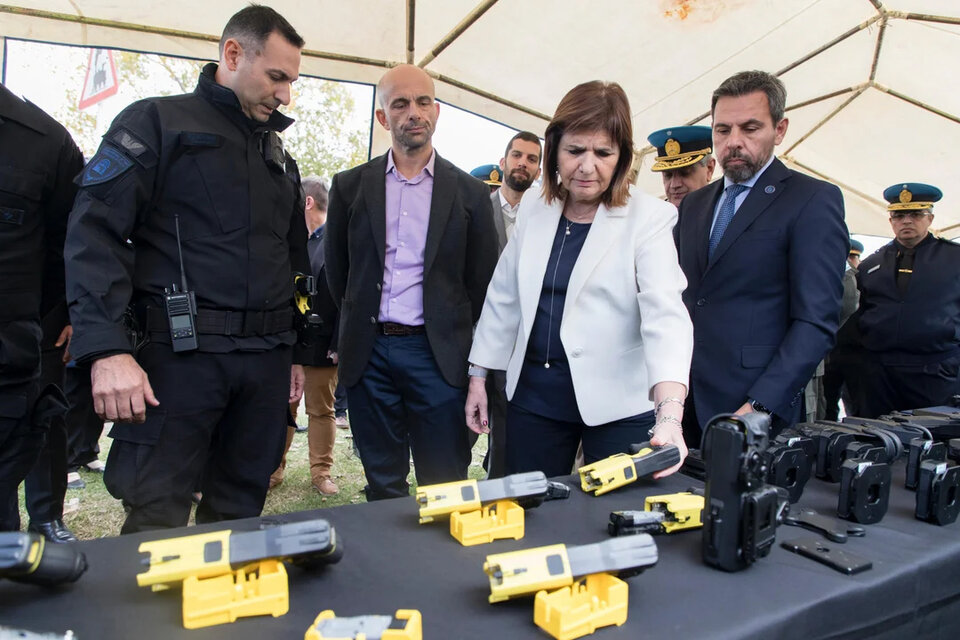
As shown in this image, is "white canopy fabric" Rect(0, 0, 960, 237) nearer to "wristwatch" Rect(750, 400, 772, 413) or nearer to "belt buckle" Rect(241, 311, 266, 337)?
"belt buckle" Rect(241, 311, 266, 337)

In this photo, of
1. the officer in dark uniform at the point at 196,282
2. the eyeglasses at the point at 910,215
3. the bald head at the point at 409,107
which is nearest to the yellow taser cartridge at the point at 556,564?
the officer in dark uniform at the point at 196,282

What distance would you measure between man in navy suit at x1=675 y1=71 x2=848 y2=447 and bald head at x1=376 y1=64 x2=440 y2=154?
93 centimetres

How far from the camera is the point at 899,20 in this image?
4195 mm

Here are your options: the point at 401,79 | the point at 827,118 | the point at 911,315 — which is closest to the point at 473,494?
the point at 401,79

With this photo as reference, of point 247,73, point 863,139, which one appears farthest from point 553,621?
point 863,139

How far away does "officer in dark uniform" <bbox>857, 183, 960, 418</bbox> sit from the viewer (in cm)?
338

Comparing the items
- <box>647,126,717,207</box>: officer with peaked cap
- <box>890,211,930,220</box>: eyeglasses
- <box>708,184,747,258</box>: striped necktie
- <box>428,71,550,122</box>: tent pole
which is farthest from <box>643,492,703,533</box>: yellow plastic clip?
<box>428,71,550,122</box>: tent pole

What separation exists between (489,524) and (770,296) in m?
1.18

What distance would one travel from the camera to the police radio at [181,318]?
157 cm

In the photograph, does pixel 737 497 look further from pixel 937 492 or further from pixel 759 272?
pixel 759 272

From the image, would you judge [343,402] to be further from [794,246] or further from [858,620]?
[858,620]

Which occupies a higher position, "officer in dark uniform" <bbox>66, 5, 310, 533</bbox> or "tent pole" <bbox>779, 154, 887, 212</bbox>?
"tent pole" <bbox>779, 154, 887, 212</bbox>

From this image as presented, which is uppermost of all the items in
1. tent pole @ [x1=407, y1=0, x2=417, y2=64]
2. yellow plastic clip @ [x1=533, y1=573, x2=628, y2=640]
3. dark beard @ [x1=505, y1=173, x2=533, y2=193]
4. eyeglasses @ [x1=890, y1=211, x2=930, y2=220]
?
tent pole @ [x1=407, y1=0, x2=417, y2=64]

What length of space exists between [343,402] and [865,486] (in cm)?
437
